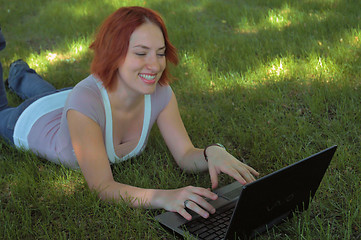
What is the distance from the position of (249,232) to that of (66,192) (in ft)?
4.18

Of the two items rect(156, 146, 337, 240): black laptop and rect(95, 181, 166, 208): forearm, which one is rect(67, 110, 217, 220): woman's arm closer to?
rect(95, 181, 166, 208): forearm

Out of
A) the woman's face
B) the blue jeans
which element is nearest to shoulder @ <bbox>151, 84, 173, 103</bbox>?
the woman's face

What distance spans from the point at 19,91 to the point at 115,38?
2082 mm

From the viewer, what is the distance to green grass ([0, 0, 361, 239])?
232 centimetres

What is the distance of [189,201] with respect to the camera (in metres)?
2.08

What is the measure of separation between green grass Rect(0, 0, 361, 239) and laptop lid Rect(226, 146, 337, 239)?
0.39 feet

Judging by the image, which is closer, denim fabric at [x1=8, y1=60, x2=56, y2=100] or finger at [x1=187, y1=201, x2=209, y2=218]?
finger at [x1=187, y1=201, x2=209, y2=218]

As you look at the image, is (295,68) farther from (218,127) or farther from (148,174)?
(148,174)

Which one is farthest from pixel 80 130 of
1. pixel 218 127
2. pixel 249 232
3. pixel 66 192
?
pixel 218 127

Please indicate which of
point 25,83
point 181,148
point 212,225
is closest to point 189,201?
point 212,225

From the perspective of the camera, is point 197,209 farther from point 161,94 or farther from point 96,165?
point 161,94

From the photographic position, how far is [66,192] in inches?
103

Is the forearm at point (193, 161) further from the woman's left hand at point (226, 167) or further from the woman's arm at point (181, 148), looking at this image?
the woman's left hand at point (226, 167)

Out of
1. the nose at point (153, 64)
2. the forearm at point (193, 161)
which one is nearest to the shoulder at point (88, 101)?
the nose at point (153, 64)
